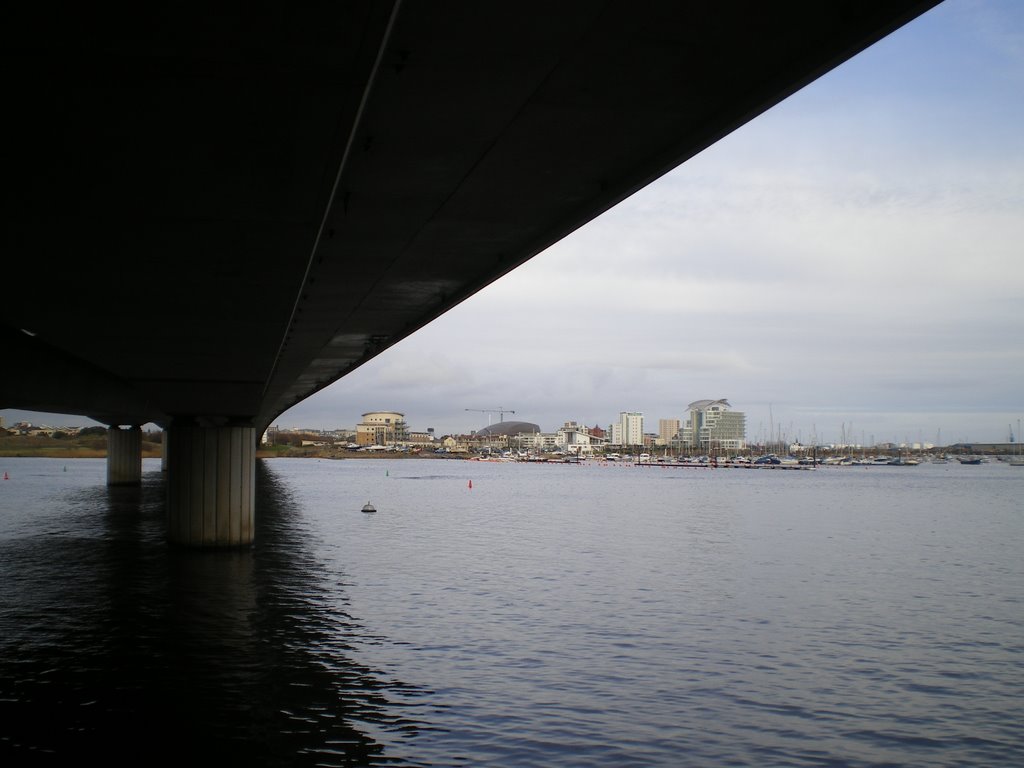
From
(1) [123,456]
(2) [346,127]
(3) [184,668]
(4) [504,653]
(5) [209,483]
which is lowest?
(4) [504,653]

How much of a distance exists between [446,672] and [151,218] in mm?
10229

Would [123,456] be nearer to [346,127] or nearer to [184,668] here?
[184,668]

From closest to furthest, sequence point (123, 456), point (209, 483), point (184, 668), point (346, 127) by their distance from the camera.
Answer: point (346, 127) → point (184, 668) → point (209, 483) → point (123, 456)

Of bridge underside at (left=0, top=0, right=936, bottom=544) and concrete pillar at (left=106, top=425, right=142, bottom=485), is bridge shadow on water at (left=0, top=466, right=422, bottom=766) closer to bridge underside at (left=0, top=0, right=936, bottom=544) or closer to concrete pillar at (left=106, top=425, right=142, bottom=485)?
bridge underside at (left=0, top=0, right=936, bottom=544)

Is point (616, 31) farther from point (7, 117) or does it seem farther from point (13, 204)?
point (13, 204)

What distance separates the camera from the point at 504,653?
21766mm

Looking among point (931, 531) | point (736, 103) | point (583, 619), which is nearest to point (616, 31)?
point (736, 103)

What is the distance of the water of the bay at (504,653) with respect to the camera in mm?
15312

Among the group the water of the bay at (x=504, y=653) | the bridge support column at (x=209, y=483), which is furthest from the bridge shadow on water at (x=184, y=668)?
the bridge support column at (x=209, y=483)

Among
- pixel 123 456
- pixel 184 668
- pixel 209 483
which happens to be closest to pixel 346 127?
pixel 184 668

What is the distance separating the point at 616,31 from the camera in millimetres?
10328

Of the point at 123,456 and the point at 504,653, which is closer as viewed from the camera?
the point at 504,653

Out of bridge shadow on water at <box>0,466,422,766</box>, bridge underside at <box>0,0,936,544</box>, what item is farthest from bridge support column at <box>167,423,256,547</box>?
bridge underside at <box>0,0,936,544</box>

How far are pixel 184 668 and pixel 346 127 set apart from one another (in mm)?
12656
